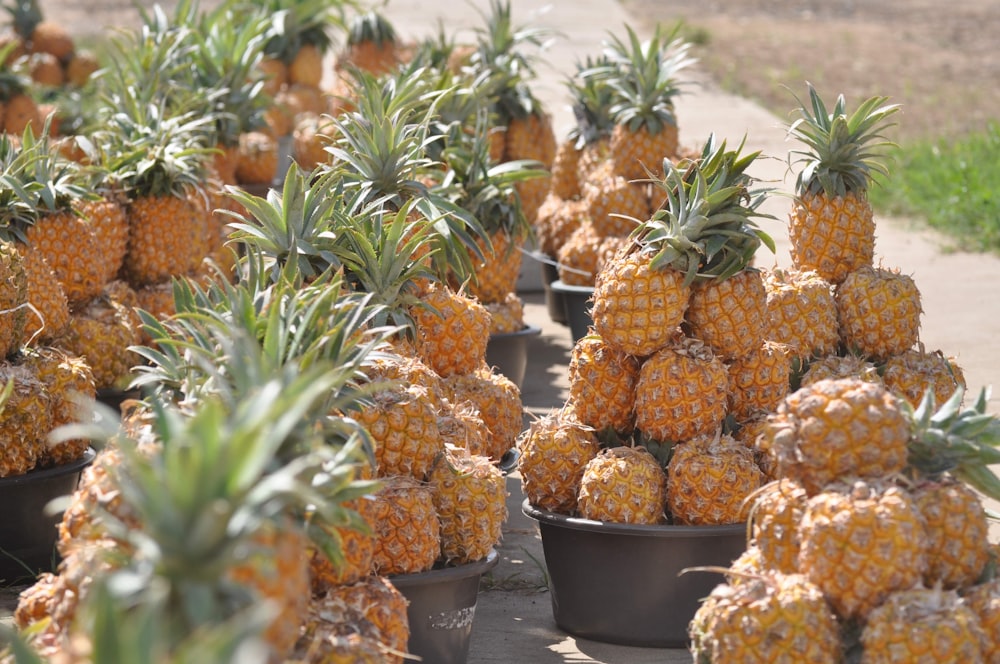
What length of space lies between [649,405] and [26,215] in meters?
2.68

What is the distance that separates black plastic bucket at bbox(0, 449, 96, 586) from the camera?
4.61 meters

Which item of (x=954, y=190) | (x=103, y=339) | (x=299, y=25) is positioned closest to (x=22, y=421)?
(x=103, y=339)

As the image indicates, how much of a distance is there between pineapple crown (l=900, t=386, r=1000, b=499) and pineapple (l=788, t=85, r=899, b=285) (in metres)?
1.83

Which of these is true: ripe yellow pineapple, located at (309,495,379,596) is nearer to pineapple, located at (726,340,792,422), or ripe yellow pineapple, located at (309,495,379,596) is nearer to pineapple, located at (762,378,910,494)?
pineapple, located at (762,378,910,494)

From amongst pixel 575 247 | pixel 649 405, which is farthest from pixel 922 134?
pixel 649 405

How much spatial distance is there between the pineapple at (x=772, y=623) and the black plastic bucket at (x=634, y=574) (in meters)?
0.93

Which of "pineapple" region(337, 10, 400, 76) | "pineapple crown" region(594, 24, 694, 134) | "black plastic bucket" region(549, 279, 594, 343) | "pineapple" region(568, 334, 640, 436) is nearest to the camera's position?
"pineapple" region(568, 334, 640, 436)

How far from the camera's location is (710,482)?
4.05 metres

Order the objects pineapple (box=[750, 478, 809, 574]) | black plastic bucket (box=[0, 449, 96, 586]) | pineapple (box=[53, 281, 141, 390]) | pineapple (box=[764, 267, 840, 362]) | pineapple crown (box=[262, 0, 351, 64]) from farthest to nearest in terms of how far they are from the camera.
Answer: pineapple crown (box=[262, 0, 351, 64]) → pineapple (box=[53, 281, 141, 390]) → pineapple (box=[764, 267, 840, 362]) → black plastic bucket (box=[0, 449, 96, 586]) → pineapple (box=[750, 478, 809, 574])

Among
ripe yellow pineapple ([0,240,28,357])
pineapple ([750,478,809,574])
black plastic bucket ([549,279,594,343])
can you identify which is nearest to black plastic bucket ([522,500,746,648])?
pineapple ([750,478,809,574])

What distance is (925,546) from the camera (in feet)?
9.90

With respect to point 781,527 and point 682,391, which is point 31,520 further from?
point 781,527

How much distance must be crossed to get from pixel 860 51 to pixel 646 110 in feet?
38.5

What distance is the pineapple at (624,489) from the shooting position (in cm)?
411
